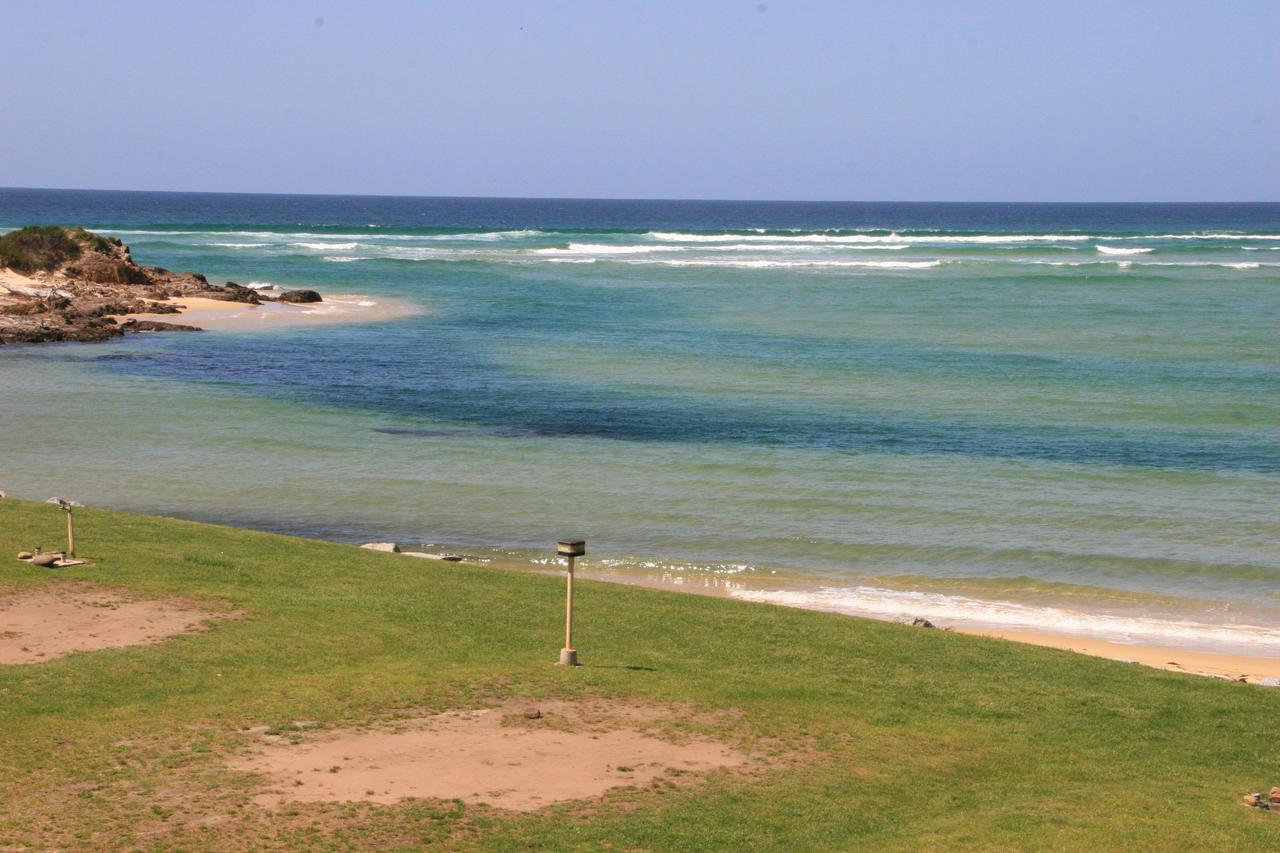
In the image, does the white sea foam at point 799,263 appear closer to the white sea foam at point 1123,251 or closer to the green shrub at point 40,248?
the white sea foam at point 1123,251

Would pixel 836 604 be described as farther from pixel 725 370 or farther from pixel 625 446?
pixel 725 370

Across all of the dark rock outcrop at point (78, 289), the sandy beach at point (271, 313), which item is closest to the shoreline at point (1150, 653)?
the dark rock outcrop at point (78, 289)

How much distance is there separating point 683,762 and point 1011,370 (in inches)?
1322

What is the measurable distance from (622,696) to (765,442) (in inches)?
737

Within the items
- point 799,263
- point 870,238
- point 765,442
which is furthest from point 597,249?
point 765,442

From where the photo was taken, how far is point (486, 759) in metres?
10.6

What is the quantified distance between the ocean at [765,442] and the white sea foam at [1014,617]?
7 centimetres

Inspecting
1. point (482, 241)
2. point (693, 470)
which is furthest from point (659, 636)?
point (482, 241)

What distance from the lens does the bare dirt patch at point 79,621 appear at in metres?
12.8

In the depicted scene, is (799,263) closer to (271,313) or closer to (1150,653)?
(271,313)

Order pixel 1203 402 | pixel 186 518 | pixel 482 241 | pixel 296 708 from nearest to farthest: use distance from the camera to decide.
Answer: pixel 296 708, pixel 186 518, pixel 1203 402, pixel 482 241

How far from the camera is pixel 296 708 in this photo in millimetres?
11516

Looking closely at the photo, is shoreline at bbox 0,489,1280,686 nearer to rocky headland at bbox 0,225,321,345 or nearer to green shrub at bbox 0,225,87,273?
rocky headland at bbox 0,225,321,345

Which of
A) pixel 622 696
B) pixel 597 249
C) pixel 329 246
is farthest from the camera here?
pixel 329 246
